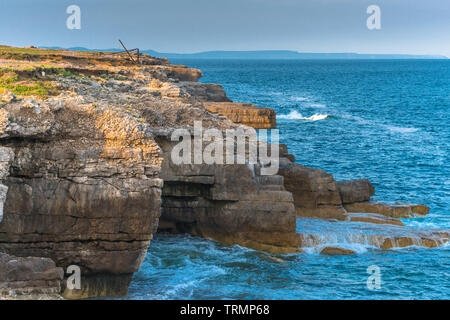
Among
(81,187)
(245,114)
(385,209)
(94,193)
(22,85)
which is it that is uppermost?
(22,85)

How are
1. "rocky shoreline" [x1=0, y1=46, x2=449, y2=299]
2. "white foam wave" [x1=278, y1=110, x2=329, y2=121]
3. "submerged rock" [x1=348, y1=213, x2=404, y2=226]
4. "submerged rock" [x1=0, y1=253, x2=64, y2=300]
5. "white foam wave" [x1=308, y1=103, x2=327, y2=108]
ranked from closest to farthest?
1. "submerged rock" [x1=0, y1=253, x2=64, y2=300]
2. "rocky shoreline" [x1=0, y1=46, x2=449, y2=299]
3. "submerged rock" [x1=348, y1=213, x2=404, y2=226]
4. "white foam wave" [x1=278, y1=110, x2=329, y2=121]
5. "white foam wave" [x1=308, y1=103, x2=327, y2=108]

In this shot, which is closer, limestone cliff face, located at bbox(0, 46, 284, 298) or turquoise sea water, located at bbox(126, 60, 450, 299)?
limestone cliff face, located at bbox(0, 46, 284, 298)

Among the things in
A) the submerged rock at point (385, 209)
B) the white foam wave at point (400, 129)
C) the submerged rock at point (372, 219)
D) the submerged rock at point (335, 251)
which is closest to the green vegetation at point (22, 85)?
the submerged rock at point (335, 251)

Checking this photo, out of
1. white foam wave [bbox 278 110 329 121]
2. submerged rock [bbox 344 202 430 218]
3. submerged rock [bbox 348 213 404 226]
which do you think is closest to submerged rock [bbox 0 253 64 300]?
submerged rock [bbox 348 213 404 226]

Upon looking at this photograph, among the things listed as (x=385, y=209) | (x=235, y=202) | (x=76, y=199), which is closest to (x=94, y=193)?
(x=76, y=199)

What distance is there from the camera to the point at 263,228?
2453 cm

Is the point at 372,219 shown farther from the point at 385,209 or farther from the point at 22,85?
the point at 22,85

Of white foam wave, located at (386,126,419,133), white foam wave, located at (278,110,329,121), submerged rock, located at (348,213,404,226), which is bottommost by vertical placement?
submerged rock, located at (348,213,404,226)

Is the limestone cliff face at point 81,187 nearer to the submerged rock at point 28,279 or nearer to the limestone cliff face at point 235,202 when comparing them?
the submerged rock at point 28,279

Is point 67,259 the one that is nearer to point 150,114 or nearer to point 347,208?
point 150,114

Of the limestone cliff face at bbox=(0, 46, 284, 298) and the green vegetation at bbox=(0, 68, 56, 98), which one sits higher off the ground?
the green vegetation at bbox=(0, 68, 56, 98)

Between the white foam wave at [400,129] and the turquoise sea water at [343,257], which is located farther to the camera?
the white foam wave at [400,129]

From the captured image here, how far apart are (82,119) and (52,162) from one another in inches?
69.8

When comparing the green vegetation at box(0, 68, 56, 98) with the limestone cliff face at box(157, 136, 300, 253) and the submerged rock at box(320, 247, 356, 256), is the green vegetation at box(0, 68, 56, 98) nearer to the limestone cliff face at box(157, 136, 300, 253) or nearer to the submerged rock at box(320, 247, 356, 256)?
the limestone cliff face at box(157, 136, 300, 253)
